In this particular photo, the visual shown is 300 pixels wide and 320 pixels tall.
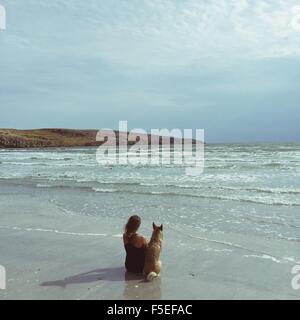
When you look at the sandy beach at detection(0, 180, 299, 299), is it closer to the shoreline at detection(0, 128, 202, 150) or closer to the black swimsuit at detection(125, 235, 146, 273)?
the black swimsuit at detection(125, 235, 146, 273)

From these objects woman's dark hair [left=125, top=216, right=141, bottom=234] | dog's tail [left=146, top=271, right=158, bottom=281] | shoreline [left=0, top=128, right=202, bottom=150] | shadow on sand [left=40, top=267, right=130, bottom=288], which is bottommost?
shadow on sand [left=40, top=267, right=130, bottom=288]

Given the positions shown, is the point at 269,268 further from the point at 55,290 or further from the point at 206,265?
the point at 55,290

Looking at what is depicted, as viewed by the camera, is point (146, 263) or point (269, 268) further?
point (269, 268)

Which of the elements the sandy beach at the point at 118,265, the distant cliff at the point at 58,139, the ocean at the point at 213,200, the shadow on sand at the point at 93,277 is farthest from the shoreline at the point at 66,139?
the shadow on sand at the point at 93,277

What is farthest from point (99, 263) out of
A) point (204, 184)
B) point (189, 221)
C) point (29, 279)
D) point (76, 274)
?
point (204, 184)

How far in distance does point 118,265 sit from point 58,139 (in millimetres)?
107682

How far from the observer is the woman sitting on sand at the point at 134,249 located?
6246 millimetres

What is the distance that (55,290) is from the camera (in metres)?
5.52

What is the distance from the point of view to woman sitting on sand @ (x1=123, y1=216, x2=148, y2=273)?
625cm

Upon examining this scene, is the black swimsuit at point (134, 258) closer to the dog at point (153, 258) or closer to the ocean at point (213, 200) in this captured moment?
the dog at point (153, 258)

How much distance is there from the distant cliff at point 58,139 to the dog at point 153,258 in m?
92.2

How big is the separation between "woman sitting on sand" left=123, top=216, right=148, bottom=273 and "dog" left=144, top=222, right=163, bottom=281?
126 millimetres

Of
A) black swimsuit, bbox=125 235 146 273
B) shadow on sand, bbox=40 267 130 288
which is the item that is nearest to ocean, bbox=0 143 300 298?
black swimsuit, bbox=125 235 146 273
